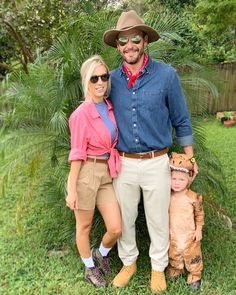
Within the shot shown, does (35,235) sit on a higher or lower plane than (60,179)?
lower

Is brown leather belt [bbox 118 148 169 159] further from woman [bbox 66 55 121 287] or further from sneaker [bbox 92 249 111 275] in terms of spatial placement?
sneaker [bbox 92 249 111 275]

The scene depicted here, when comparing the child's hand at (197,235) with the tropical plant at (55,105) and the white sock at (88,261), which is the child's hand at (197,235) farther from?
the white sock at (88,261)

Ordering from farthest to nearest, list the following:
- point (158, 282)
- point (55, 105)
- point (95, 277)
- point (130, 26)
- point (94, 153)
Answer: point (55, 105), point (95, 277), point (158, 282), point (94, 153), point (130, 26)

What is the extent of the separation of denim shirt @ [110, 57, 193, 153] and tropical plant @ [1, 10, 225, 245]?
24.4 inches

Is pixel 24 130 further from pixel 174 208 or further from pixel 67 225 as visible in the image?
pixel 174 208

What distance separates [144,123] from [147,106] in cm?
13

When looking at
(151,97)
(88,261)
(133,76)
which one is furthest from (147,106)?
(88,261)

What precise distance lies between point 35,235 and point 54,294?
1.15m

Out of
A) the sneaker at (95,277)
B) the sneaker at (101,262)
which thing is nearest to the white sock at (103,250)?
the sneaker at (101,262)

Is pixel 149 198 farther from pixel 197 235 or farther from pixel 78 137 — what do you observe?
pixel 78 137

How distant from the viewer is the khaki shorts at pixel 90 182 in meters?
3.15

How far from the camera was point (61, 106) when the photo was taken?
369 cm

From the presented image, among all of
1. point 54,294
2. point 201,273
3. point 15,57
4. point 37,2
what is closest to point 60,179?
point 54,294

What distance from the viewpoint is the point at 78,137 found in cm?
306
